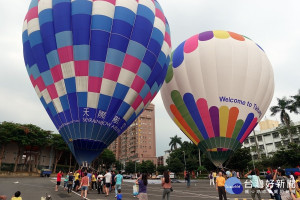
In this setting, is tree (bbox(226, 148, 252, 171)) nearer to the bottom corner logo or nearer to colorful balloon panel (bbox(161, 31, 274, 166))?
colorful balloon panel (bbox(161, 31, 274, 166))

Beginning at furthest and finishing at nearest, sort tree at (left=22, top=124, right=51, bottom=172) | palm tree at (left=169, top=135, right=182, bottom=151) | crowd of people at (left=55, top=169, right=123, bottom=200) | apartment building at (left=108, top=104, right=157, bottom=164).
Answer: apartment building at (left=108, top=104, right=157, bottom=164), palm tree at (left=169, top=135, right=182, bottom=151), tree at (left=22, top=124, right=51, bottom=172), crowd of people at (left=55, top=169, right=123, bottom=200)

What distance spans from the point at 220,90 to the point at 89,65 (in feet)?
41.8

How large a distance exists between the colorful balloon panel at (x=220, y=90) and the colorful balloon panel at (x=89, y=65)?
7490mm

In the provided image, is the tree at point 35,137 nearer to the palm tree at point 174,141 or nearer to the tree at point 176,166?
the tree at point 176,166

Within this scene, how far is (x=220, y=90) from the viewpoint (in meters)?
22.9

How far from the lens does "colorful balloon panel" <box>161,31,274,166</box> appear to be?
22.6 metres

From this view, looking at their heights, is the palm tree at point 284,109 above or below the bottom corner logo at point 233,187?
above

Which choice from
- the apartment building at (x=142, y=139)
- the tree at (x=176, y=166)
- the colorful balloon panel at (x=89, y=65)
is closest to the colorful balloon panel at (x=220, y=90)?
the colorful balloon panel at (x=89, y=65)

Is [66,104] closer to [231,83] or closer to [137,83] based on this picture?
[137,83]

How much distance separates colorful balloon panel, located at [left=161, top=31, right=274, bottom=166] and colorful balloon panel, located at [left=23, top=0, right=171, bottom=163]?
7490mm

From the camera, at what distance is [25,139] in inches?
2447

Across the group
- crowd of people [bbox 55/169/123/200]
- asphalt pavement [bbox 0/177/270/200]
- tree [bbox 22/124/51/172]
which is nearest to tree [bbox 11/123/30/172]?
tree [bbox 22/124/51/172]

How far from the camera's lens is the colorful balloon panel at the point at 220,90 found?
890 inches

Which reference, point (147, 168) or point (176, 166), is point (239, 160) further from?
point (147, 168)
